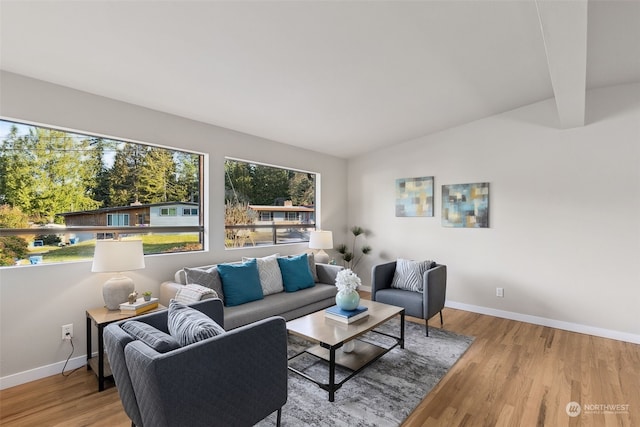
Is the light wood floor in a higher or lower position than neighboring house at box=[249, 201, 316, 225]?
lower

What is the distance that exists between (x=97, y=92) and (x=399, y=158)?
13.2 ft

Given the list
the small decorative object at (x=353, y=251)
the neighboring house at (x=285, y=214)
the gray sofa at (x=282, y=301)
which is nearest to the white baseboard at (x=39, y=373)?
the gray sofa at (x=282, y=301)

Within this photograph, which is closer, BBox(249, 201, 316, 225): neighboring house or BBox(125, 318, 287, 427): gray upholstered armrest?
BBox(125, 318, 287, 427): gray upholstered armrest

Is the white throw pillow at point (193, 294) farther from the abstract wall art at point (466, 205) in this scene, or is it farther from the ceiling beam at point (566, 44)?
the abstract wall art at point (466, 205)

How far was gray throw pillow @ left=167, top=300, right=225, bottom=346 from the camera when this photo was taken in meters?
1.58

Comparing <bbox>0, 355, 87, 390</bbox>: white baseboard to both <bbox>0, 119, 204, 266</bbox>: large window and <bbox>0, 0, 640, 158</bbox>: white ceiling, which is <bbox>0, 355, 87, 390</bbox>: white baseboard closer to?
<bbox>0, 119, 204, 266</bbox>: large window

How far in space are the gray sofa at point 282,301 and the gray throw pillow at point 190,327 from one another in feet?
3.00

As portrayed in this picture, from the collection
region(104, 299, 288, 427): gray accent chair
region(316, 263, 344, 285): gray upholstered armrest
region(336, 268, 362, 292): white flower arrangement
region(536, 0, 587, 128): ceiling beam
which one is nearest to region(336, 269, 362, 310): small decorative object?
region(336, 268, 362, 292): white flower arrangement

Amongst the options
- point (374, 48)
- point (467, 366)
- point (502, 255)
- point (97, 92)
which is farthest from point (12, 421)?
point (502, 255)

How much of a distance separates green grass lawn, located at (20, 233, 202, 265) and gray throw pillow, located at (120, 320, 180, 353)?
4.79ft

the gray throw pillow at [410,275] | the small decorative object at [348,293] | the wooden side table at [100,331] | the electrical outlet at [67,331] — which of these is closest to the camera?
the wooden side table at [100,331]

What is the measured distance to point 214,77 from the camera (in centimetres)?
267

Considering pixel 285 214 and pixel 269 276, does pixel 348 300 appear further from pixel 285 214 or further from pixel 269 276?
pixel 285 214

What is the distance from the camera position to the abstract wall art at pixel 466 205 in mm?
4215
